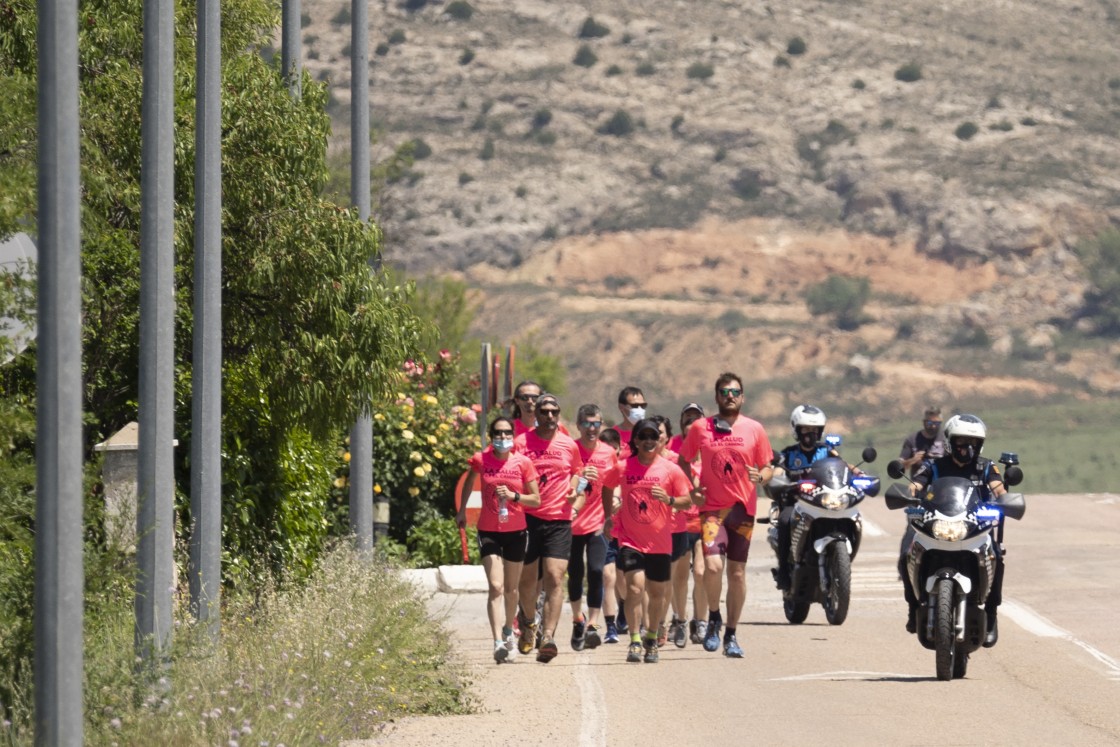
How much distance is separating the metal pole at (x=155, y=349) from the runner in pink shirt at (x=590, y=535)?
211 inches

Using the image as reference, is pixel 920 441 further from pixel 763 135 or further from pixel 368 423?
pixel 763 135

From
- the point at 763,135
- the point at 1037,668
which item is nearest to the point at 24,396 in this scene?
the point at 1037,668

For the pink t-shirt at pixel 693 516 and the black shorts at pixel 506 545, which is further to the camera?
the pink t-shirt at pixel 693 516

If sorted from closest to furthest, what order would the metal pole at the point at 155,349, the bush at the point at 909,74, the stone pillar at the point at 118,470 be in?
the metal pole at the point at 155,349 → the stone pillar at the point at 118,470 → the bush at the point at 909,74

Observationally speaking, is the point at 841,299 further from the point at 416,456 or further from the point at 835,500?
the point at 835,500

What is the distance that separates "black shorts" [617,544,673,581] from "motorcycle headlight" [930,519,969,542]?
7.85ft

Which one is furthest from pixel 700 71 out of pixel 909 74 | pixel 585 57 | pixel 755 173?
pixel 755 173

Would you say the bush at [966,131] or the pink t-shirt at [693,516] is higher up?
the bush at [966,131]

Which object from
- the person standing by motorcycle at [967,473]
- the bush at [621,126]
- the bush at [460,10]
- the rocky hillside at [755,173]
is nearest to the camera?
the person standing by motorcycle at [967,473]

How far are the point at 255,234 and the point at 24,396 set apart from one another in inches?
92.5

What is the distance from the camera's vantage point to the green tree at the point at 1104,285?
104 metres

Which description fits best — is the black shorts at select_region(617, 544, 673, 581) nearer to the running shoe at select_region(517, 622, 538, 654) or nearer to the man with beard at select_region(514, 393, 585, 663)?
the man with beard at select_region(514, 393, 585, 663)

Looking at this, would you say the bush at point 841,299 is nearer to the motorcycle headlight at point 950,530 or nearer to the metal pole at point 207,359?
the motorcycle headlight at point 950,530

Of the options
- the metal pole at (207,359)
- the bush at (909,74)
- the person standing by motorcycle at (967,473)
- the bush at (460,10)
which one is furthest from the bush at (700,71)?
the metal pole at (207,359)
